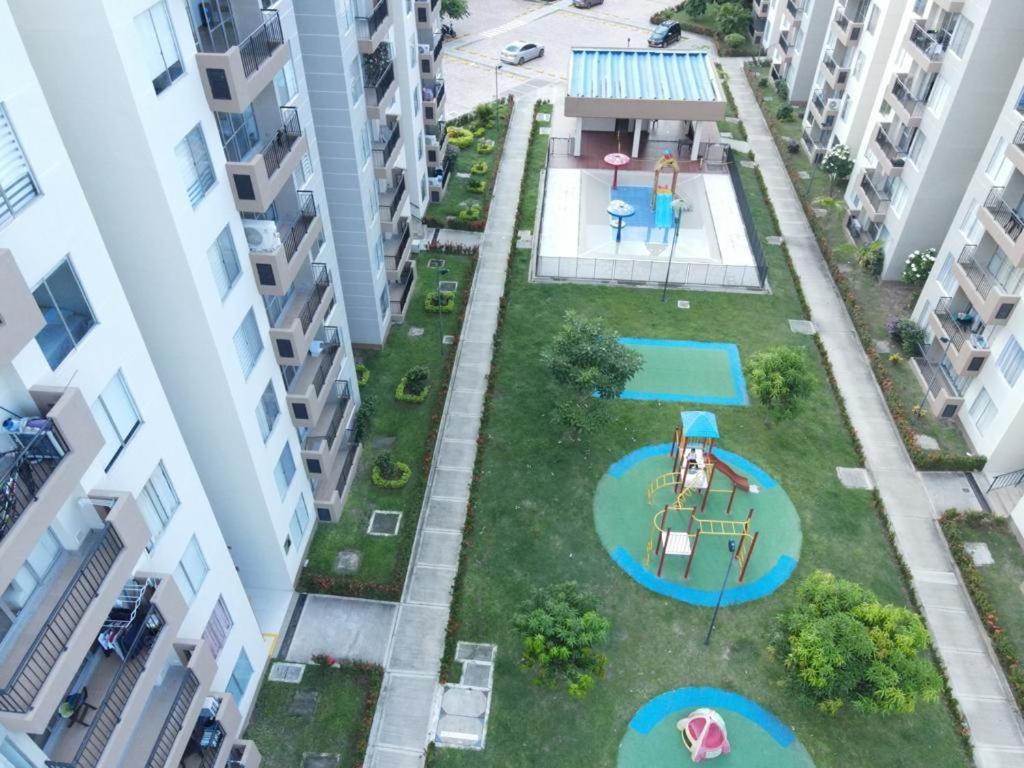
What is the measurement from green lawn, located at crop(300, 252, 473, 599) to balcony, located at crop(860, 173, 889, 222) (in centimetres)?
2878

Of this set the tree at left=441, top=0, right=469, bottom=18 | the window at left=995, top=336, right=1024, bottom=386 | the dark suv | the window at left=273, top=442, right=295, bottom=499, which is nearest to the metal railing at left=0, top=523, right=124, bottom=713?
the window at left=273, top=442, right=295, bottom=499

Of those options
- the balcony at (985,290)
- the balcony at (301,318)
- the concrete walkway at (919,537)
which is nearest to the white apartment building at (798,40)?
the concrete walkway at (919,537)

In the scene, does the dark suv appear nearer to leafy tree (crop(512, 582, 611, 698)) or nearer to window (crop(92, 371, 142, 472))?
leafy tree (crop(512, 582, 611, 698))

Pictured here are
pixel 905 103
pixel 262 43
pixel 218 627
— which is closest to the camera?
pixel 262 43

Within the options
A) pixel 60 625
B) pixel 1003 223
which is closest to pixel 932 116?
pixel 1003 223

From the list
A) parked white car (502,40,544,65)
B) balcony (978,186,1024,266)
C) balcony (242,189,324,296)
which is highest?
balcony (242,189,324,296)

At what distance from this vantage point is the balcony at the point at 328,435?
32.9 m

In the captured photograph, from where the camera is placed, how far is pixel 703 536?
3606 cm

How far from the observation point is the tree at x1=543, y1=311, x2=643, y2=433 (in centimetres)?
3772

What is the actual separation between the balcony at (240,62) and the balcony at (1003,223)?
33865 millimetres

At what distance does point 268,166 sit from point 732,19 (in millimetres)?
80535

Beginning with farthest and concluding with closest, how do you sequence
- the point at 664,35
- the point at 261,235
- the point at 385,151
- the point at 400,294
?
the point at 664,35 → the point at 400,294 → the point at 385,151 → the point at 261,235

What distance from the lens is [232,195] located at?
2427 cm

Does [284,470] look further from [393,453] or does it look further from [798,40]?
[798,40]
